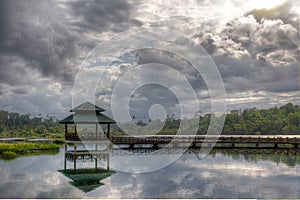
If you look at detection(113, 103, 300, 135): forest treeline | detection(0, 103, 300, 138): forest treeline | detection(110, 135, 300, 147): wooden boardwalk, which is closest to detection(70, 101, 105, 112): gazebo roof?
detection(110, 135, 300, 147): wooden boardwalk

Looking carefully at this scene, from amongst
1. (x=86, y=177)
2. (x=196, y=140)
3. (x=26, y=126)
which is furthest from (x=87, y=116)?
(x=26, y=126)

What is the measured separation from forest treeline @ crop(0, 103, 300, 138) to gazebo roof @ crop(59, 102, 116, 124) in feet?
75.3

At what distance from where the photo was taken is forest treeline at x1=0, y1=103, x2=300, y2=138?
43.5 m

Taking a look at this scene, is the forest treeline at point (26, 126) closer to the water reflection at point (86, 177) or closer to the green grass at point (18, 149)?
the green grass at point (18, 149)

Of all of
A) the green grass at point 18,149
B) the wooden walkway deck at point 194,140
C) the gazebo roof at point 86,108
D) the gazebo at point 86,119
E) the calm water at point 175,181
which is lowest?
the calm water at point 175,181

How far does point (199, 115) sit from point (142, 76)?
27.0 meters

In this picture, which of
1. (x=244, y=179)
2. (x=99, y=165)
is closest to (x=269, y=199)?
(x=244, y=179)

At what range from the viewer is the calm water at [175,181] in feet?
35.5

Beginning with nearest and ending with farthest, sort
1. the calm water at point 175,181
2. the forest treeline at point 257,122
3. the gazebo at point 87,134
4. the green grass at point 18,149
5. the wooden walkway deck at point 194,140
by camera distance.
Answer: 1. the calm water at point 175,181
2. the gazebo at point 87,134
3. the green grass at point 18,149
4. the wooden walkway deck at point 194,140
5. the forest treeline at point 257,122

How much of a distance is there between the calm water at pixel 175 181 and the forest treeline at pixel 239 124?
26.6 metres

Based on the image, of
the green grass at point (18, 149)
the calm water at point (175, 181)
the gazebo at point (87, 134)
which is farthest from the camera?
the green grass at point (18, 149)

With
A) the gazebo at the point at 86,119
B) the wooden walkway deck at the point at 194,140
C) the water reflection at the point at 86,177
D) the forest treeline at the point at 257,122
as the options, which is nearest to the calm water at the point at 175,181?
the water reflection at the point at 86,177

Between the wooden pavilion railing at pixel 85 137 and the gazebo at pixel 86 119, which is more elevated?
the gazebo at pixel 86 119

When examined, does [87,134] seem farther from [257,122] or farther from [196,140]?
[257,122]
